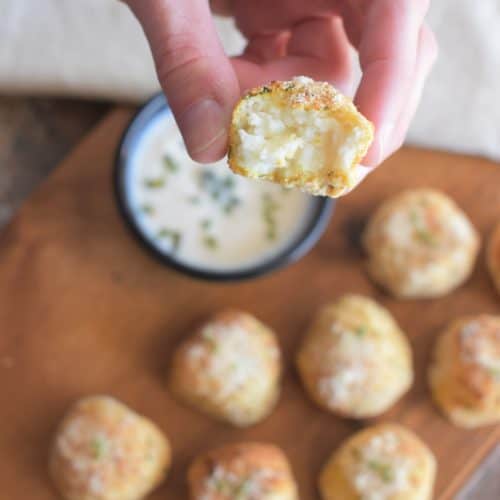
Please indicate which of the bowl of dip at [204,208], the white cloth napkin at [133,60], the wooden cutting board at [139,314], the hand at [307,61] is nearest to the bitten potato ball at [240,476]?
the wooden cutting board at [139,314]

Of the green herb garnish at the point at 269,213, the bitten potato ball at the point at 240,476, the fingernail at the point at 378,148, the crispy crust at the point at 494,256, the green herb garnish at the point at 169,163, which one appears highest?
the fingernail at the point at 378,148

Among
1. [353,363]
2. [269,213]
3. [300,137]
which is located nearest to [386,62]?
[300,137]

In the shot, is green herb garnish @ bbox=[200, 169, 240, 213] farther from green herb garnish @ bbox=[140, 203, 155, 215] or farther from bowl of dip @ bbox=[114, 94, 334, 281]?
green herb garnish @ bbox=[140, 203, 155, 215]

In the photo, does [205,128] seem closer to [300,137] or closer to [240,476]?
[300,137]

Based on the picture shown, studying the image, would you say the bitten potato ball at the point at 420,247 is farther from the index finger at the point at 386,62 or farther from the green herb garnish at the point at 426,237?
the index finger at the point at 386,62

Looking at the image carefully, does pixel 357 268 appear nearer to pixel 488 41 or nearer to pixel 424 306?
pixel 424 306

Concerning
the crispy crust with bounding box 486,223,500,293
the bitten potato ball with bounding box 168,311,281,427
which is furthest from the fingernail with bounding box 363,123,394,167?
the crispy crust with bounding box 486,223,500,293

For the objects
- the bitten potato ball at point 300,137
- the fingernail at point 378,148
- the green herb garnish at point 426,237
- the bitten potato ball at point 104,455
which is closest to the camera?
the bitten potato ball at point 300,137
